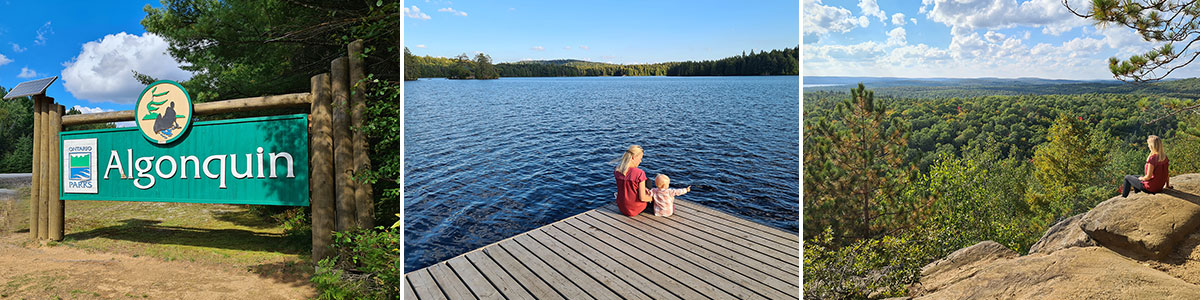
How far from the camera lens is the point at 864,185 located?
20.2 ft

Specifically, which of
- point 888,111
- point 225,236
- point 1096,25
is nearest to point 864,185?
point 888,111

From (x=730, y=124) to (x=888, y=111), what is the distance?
3209 mm

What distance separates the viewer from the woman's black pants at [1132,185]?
461 centimetres

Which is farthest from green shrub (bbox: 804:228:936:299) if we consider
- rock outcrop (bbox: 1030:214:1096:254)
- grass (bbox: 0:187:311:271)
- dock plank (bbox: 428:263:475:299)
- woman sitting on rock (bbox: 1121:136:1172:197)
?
grass (bbox: 0:187:311:271)

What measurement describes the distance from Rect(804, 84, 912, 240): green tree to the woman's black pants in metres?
1.81

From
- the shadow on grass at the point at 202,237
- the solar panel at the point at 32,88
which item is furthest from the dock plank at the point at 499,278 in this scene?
the solar panel at the point at 32,88

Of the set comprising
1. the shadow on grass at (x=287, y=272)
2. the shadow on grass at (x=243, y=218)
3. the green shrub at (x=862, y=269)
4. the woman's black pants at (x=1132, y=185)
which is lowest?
the shadow on grass at (x=243, y=218)

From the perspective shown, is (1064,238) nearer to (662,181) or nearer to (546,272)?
(662,181)

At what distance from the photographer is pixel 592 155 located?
3580 millimetres

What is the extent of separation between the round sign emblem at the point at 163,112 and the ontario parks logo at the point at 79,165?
4.17ft

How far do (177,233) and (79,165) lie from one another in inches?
59.9

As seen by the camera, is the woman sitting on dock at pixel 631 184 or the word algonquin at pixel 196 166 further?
the word algonquin at pixel 196 166

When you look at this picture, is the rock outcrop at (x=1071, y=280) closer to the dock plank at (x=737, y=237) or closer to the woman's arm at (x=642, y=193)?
the dock plank at (x=737, y=237)

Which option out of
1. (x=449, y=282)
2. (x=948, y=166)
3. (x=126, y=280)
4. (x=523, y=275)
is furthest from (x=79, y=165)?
(x=948, y=166)
